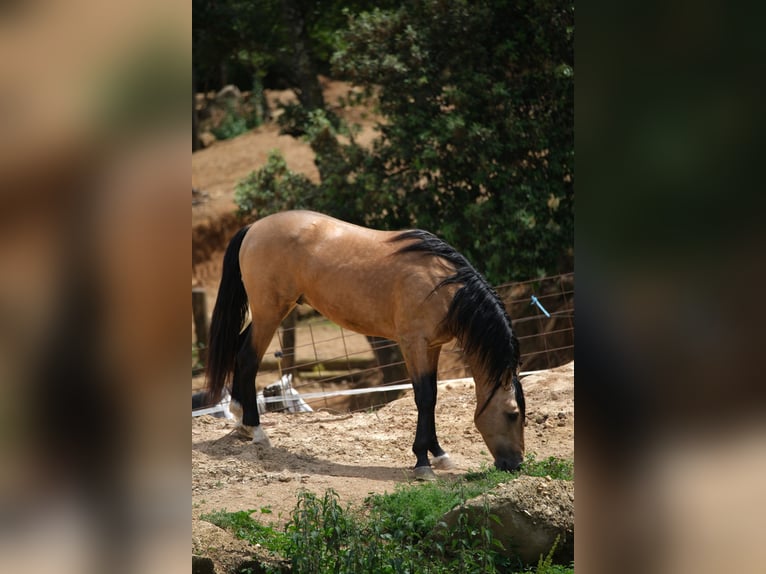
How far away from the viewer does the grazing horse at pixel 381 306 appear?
5609mm

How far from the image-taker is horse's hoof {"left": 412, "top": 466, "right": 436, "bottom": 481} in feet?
18.1

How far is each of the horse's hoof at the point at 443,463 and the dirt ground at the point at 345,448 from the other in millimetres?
51

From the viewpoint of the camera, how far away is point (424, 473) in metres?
5.57

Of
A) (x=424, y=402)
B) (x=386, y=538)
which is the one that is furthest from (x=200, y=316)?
(x=386, y=538)

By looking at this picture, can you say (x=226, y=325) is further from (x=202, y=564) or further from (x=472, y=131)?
(x=472, y=131)

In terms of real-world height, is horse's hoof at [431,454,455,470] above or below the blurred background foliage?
below

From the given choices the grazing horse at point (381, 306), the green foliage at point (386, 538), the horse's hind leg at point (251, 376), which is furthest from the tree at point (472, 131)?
the green foliage at point (386, 538)

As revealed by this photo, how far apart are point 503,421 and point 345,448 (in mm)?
1447

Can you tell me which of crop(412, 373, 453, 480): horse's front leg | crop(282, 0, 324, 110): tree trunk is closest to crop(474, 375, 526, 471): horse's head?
crop(412, 373, 453, 480): horse's front leg

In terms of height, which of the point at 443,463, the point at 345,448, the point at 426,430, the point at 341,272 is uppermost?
the point at 341,272

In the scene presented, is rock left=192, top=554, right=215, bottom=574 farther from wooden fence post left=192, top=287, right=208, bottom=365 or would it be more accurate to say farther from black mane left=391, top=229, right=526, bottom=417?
wooden fence post left=192, top=287, right=208, bottom=365

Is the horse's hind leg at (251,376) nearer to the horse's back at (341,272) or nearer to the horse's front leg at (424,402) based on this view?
the horse's back at (341,272)

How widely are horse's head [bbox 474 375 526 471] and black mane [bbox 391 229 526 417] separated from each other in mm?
15
